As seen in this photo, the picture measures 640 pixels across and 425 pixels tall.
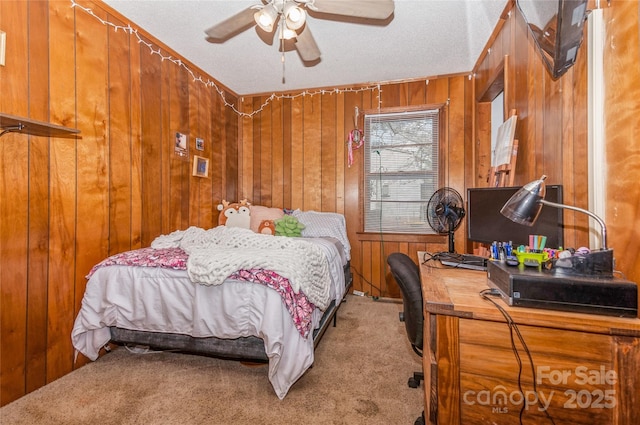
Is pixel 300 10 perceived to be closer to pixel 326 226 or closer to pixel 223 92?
pixel 326 226

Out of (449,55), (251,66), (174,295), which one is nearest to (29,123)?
(174,295)

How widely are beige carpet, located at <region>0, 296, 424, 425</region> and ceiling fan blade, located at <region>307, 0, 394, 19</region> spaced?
7.17 ft

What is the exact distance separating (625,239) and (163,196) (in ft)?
9.91

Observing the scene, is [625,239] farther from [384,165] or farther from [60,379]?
[60,379]

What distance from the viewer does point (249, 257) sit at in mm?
1733

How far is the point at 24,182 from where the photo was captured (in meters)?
1.66

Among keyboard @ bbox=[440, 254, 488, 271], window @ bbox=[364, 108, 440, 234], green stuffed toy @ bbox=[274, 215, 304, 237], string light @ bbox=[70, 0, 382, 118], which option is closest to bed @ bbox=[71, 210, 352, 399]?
keyboard @ bbox=[440, 254, 488, 271]

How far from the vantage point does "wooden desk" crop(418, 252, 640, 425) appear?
0.86 m

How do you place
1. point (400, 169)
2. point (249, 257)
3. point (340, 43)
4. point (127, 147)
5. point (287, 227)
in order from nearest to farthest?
point (249, 257)
point (127, 147)
point (340, 43)
point (287, 227)
point (400, 169)

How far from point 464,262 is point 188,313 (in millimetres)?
1642

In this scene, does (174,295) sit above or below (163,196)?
below

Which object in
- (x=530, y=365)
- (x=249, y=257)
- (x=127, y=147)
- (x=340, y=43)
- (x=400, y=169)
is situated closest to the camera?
(x=530, y=365)

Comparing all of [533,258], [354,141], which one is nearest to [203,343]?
[533,258]

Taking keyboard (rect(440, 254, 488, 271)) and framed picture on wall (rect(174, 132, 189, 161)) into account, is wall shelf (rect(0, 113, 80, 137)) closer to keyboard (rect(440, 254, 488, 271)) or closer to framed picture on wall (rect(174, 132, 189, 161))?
framed picture on wall (rect(174, 132, 189, 161))
